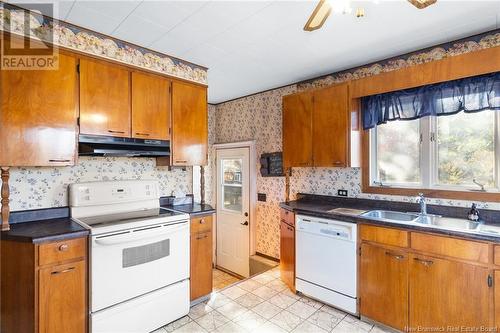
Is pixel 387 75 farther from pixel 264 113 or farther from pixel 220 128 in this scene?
pixel 220 128

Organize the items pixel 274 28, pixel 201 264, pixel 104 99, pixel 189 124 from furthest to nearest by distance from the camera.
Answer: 1. pixel 189 124
2. pixel 201 264
3. pixel 104 99
4. pixel 274 28

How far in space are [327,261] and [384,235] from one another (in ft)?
2.07

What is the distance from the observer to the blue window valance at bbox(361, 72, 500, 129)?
227 centimetres

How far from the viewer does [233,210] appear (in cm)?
443

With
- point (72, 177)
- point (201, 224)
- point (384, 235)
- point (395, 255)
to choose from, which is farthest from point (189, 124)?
point (395, 255)

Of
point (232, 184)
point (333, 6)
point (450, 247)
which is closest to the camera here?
point (333, 6)

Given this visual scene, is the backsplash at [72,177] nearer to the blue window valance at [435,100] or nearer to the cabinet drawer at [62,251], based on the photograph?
the cabinet drawer at [62,251]

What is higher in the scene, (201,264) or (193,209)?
(193,209)

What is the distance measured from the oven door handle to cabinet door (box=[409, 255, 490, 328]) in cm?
206

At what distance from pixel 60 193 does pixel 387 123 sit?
330cm

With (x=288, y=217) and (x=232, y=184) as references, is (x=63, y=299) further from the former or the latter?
(x=232, y=184)

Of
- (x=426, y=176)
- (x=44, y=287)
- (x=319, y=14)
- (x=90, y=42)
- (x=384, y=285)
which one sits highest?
(x=90, y=42)

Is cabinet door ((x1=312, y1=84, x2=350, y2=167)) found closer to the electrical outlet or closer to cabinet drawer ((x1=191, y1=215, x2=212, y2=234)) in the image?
the electrical outlet

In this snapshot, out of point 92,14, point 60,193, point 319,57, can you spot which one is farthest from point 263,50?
point 60,193
